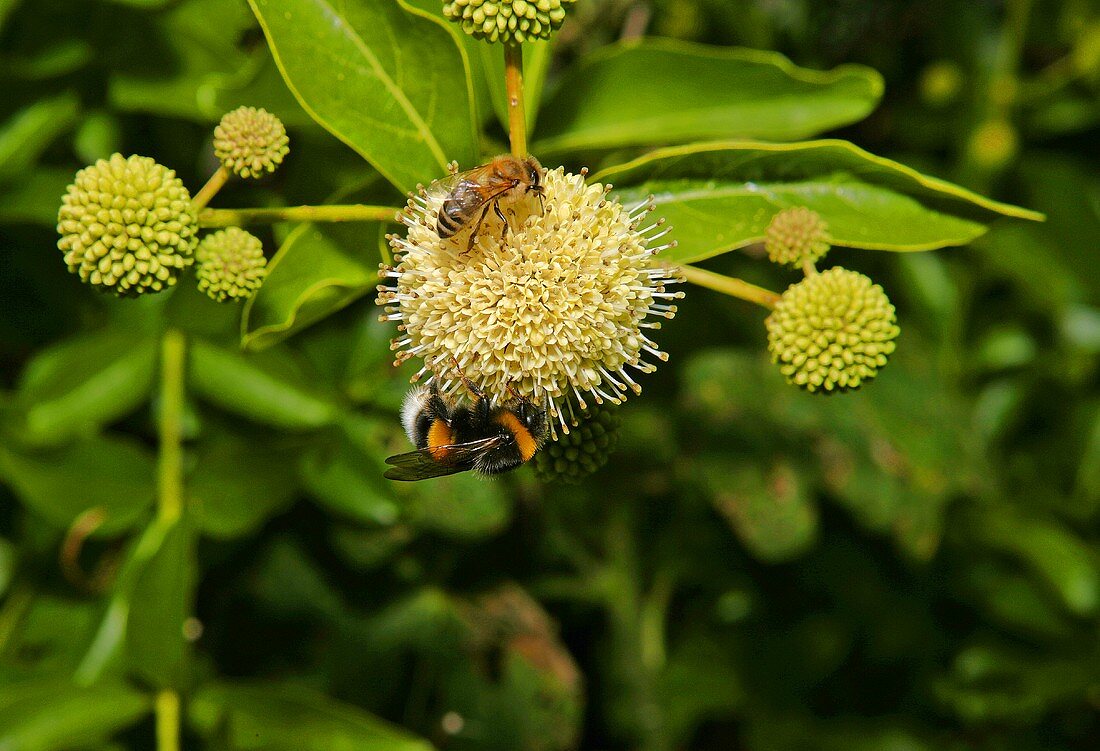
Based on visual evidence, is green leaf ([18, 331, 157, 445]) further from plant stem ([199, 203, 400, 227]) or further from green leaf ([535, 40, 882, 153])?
green leaf ([535, 40, 882, 153])

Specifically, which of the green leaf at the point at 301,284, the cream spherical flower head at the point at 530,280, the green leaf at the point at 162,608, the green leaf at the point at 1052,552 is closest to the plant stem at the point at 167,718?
the green leaf at the point at 162,608

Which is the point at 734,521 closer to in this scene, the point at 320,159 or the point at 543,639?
the point at 543,639

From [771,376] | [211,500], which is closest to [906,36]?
[771,376]

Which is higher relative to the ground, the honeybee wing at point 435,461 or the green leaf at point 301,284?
the green leaf at point 301,284

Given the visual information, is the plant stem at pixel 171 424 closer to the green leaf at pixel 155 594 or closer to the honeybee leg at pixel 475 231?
the green leaf at pixel 155 594

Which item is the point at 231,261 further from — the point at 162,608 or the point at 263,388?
the point at 162,608

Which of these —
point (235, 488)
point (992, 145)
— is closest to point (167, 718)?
point (235, 488)
